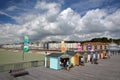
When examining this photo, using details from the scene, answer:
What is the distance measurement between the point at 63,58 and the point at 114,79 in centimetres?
878

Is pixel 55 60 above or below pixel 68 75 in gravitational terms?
above

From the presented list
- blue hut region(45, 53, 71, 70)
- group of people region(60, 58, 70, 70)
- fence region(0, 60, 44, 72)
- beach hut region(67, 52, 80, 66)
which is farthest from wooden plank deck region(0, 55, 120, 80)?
beach hut region(67, 52, 80, 66)

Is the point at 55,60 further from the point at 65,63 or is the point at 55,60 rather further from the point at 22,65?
the point at 22,65

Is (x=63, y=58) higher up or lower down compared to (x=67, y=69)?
higher up

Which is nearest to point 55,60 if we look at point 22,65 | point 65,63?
point 65,63

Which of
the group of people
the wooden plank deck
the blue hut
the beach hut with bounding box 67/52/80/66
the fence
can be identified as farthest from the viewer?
the beach hut with bounding box 67/52/80/66

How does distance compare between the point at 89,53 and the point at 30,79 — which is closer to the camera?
the point at 30,79

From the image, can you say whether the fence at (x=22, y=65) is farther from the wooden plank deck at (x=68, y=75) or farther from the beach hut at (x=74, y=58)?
the beach hut at (x=74, y=58)

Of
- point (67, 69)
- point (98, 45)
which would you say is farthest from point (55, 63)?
point (98, 45)

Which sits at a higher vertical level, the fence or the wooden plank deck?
the fence

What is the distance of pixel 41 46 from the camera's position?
121188mm

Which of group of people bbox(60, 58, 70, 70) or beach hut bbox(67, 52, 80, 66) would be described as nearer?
group of people bbox(60, 58, 70, 70)

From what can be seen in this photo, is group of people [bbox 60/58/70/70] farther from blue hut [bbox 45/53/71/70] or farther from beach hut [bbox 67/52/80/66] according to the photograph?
beach hut [bbox 67/52/80/66]

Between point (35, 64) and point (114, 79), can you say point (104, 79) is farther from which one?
point (35, 64)
